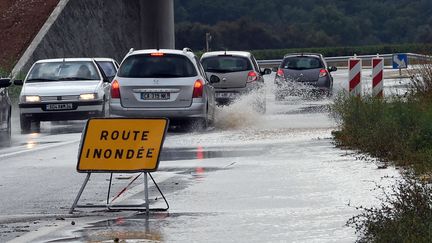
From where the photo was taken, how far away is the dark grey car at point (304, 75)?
47.0 metres

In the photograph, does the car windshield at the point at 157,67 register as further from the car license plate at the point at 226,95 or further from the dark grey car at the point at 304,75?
the dark grey car at the point at 304,75

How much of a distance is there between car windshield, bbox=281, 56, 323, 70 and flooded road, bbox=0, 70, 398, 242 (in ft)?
69.6

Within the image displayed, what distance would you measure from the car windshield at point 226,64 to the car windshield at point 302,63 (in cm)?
1035

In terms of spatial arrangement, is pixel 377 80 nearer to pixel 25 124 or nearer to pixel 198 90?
pixel 198 90

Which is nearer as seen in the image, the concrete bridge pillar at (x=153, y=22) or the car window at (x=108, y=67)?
the car window at (x=108, y=67)

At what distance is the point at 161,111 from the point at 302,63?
813 inches

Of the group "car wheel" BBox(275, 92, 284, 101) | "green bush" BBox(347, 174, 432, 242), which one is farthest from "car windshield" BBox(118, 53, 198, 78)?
"car wheel" BBox(275, 92, 284, 101)

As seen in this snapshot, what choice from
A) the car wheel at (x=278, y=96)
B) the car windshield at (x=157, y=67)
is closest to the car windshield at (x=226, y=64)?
the car windshield at (x=157, y=67)

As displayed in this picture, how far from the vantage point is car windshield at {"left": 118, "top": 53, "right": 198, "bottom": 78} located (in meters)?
27.5

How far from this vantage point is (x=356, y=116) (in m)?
22.6

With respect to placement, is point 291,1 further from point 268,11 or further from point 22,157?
point 22,157

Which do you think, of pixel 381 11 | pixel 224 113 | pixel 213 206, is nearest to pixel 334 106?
pixel 224 113

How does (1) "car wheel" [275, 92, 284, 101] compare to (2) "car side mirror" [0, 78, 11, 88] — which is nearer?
(2) "car side mirror" [0, 78, 11, 88]

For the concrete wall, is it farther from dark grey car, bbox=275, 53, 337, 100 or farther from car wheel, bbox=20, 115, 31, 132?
car wheel, bbox=20, 115, 31, 132
